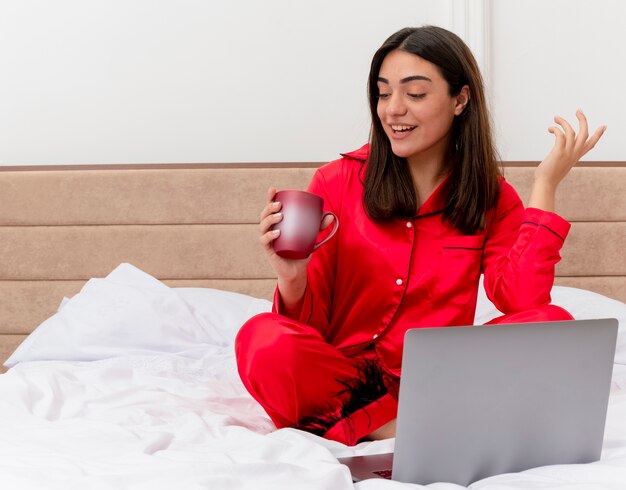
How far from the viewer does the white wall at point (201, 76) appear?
8.90 ft

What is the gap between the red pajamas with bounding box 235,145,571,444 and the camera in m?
1.50

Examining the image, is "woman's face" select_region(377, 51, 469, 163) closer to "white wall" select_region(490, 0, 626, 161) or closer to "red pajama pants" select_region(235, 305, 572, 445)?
"red pajama pants" select_region(235, 305, 572, 445)

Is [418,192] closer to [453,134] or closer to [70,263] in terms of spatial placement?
[453,134]

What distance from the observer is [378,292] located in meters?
1.68

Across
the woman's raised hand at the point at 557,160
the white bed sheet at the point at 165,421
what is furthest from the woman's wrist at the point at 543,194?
the white bed sheet at the point at 165,421

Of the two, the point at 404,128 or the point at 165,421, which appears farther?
the point at 404,128

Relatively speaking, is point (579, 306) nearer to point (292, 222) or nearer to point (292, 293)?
point (292, 293)

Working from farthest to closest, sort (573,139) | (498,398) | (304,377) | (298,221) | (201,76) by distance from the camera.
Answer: (201,76) → (573,139) → (304,377) → (298,221) → (498,398)

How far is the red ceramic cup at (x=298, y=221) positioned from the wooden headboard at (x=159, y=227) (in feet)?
3.99

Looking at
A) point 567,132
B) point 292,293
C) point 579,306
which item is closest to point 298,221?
point 292,293

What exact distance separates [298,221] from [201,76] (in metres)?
1.48

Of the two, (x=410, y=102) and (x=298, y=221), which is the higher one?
(x=410, y=102)

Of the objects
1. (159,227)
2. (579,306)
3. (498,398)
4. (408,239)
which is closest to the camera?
(498,398)

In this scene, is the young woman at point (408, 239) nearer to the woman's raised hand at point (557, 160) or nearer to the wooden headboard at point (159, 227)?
the woman's raised hand at point (557, 160)
